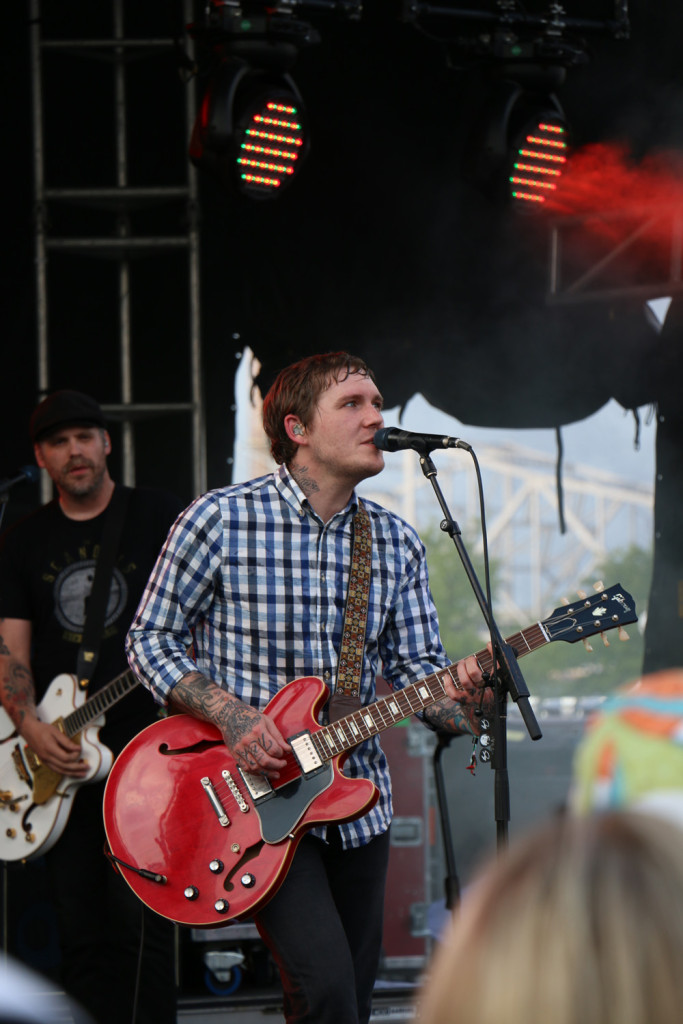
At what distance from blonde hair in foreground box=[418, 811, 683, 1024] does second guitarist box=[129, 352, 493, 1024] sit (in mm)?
2322

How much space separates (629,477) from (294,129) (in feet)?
7.64

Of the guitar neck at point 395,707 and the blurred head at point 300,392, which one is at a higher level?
the blurred head at point 300,392

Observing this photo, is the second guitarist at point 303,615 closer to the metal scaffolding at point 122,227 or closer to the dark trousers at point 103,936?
the dark trousers at point 103,936

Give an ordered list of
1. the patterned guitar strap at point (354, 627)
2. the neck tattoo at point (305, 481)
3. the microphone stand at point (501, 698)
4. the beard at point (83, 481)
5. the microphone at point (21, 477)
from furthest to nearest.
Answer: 1. the beard at point (83, 481)
2. the microphone at point (21, 477)
3. the neck tattoo at point (305, 481)
4. the patterned guitar strap at point (354, 627)
5. the microphone stand at point (501, 698)

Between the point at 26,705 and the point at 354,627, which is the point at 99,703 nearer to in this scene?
the point at 26,705

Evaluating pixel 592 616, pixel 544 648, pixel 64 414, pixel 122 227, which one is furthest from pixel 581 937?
pixel 544 648

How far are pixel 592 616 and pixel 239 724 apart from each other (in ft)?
3.09

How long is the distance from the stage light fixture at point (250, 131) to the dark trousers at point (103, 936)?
2456 millimetres

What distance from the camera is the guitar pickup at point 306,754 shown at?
3.09 metres

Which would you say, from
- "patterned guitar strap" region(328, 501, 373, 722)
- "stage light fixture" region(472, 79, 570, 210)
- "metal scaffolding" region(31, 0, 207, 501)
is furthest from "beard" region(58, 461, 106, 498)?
"stage light fixture" region(472, 79, 570, 210)

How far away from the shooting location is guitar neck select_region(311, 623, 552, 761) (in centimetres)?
313

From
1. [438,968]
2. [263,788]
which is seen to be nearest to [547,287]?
[263,788]

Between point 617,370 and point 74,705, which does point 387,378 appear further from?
point 74,705

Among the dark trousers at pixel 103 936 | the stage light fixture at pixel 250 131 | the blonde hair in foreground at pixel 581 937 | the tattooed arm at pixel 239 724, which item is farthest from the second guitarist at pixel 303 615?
the blonde hair in foreground at pixel 581 937
